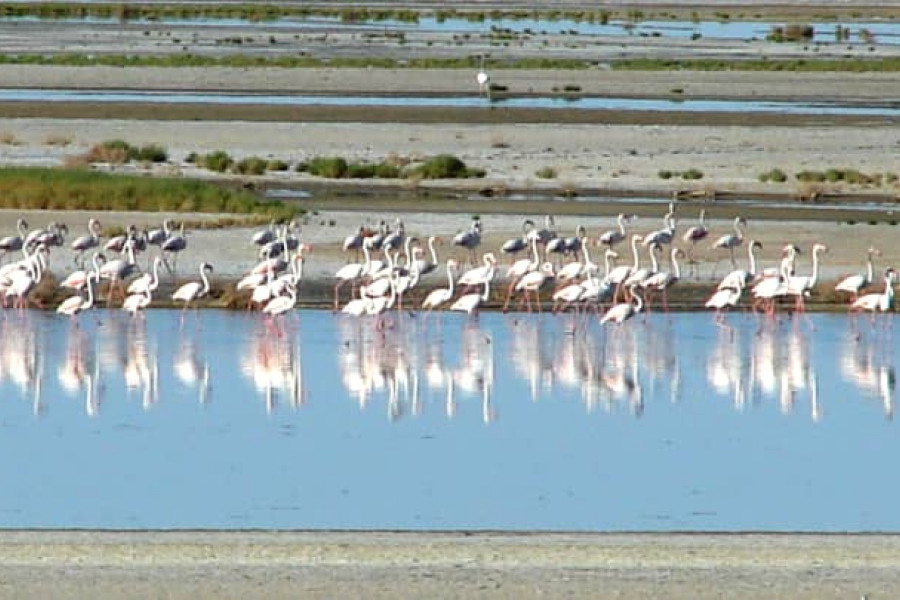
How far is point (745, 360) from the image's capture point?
21422mm

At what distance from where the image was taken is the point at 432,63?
70812 mm

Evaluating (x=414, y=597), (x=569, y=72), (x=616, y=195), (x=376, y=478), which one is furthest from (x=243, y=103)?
(x=414, y=597)

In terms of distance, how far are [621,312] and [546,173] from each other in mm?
16729

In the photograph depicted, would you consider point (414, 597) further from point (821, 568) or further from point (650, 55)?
point (650, 55)

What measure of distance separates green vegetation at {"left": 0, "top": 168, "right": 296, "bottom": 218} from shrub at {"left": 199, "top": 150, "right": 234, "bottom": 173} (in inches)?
264

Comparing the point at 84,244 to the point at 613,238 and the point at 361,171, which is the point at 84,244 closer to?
the point at 613,238

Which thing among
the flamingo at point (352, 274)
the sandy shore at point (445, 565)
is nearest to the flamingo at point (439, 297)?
the flamingo at point (352, 274)

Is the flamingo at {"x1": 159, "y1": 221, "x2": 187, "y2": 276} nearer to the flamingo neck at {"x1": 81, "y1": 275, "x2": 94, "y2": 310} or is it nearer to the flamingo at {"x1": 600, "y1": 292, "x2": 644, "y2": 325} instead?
the flamingo neck at {"x1": 81, "y1": 275, "x2": 94, "y2": 310}

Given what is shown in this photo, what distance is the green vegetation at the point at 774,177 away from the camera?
128 feet

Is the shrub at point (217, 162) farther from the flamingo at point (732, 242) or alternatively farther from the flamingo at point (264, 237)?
the flamingo at point (732, 242)

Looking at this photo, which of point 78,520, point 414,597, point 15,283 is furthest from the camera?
point 15,283

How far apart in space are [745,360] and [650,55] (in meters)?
56.5

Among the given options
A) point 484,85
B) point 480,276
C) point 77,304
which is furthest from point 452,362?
point 484,85

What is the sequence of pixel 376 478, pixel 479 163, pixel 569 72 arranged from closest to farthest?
pixel 376 478, pixel 479 163, pixel 569 72
